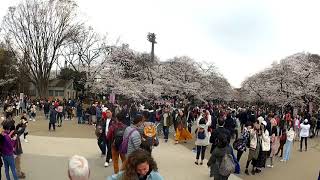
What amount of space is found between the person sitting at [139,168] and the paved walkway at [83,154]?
21.9ft

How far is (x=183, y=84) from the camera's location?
58219mm

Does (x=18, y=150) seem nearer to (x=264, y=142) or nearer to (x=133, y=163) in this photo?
(x=133, y=163)

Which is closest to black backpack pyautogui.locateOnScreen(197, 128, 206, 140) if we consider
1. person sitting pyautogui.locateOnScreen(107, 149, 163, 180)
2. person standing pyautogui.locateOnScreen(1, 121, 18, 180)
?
person standing pyautogui.locateOnScreen(1, 121, 18, 180)

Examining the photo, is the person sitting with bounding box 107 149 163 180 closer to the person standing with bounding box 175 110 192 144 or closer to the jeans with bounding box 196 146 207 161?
the jeans with bounding box 196 146 207 161

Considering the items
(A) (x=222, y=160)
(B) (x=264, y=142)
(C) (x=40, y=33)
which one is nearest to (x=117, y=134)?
(A) (x=222, y=160)

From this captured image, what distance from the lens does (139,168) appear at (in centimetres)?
381

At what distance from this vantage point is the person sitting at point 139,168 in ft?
12.5

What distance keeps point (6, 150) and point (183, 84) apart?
4986 centimetres

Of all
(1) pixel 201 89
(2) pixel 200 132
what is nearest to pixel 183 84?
(1) pixel 201 89

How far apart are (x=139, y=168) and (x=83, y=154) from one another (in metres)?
10.4

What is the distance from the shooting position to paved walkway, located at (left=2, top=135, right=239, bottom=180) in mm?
10820

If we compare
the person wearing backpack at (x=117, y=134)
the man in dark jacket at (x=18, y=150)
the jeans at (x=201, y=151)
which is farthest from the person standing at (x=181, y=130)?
the man in dark jacket at (x=18, y=150)

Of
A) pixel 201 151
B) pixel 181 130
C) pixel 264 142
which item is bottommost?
pixel 201 151

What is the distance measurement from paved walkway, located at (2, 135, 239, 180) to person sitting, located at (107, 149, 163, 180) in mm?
6673
